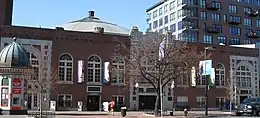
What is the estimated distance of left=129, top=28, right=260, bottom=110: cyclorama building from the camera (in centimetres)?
6650

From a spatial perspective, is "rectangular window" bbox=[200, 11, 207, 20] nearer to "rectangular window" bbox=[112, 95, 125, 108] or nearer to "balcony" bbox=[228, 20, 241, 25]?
"balcony" bbox=[228, 20, 241, 25]

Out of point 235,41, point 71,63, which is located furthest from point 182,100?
point 235,41

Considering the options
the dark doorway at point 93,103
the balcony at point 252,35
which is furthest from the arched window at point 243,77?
the balcony at point 252,35

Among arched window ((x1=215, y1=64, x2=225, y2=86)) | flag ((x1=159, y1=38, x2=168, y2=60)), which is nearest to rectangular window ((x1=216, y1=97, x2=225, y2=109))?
arched window ((x1=215, y1=64, x2=225, y2=86))

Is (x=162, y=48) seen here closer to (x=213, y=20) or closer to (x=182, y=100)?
(x=182, y=100)

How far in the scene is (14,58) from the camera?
4169 cm

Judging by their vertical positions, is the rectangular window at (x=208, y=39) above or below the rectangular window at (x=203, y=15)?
below

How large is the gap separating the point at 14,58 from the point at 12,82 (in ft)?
8.14

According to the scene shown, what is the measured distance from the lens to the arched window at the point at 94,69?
62.8 metres

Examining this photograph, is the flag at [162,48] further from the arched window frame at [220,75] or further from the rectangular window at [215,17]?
the rectangular window at [215,17]

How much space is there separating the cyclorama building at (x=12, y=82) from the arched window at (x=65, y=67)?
18812 mm

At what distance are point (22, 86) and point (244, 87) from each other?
4679 cm

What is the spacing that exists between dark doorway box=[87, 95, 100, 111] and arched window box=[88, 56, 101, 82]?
2.63 metres

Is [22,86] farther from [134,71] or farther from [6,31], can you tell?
[6,31]
